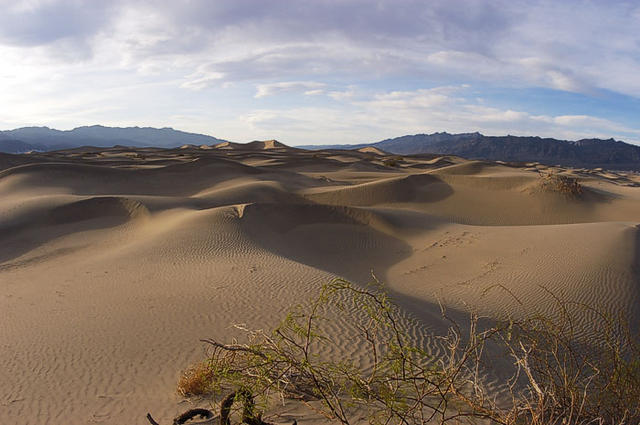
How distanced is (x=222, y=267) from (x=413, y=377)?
20.8 feet

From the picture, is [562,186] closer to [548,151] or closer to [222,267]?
[222,267]

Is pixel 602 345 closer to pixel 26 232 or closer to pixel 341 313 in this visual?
Answer: pixel 341 313

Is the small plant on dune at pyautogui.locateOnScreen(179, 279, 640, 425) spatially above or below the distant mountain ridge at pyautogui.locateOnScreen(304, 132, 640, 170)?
below

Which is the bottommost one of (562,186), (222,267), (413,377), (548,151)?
(222,267)

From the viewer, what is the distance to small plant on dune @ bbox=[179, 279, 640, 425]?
282 centimetres

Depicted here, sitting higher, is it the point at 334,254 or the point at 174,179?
the point at 174,179

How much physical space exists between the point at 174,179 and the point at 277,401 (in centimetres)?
2083

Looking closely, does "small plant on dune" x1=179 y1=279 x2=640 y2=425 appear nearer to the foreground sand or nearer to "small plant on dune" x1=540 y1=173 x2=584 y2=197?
the foreground sand

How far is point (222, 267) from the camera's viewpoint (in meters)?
8.42

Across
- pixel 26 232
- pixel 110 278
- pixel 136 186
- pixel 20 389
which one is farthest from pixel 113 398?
pixel 136 186

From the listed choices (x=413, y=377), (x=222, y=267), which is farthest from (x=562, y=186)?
(x=413, y=377)

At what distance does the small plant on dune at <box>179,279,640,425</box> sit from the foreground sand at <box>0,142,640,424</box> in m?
0.44

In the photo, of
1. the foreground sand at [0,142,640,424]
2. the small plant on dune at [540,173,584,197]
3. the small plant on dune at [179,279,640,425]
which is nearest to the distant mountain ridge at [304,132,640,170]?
the small plant on dune at [540,173,584,197]

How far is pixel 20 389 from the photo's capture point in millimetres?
4477
